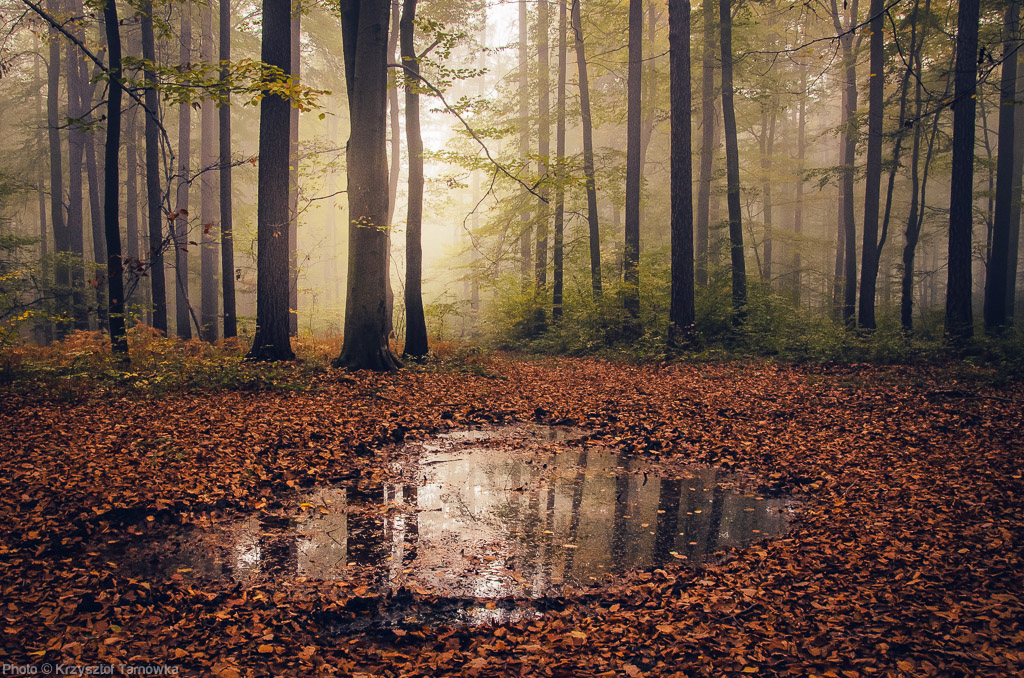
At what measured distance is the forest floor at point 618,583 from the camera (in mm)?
3168

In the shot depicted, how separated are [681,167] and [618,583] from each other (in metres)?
11.8

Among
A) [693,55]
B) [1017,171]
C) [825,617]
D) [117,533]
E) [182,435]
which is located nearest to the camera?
[825,617]

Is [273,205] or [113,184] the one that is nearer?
[113,184]

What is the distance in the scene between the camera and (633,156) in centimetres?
1672

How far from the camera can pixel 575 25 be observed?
17359mm

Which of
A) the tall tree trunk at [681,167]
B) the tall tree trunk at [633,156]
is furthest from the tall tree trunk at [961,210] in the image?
the tall tree trunk at [633,156]

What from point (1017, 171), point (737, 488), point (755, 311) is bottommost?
point (737, 488)

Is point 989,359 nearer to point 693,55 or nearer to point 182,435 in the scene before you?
point 693,55

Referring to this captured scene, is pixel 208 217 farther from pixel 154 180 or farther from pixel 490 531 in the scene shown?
pixel 490 531

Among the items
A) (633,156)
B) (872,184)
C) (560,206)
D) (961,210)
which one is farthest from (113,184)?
(872,184)

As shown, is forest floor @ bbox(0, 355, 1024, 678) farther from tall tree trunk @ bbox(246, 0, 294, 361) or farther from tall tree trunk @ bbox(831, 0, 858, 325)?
tall tree trunk @ bbox(831, 0, 858, 325)

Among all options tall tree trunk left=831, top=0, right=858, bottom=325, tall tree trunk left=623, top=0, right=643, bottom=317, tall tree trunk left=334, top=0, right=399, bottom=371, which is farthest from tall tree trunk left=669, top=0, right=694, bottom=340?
tall tree trunk left=831, top=0, right=858, bottom=325

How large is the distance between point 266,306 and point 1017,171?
32455mm

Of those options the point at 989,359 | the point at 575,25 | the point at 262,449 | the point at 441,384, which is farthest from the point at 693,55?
the point at 262,449
